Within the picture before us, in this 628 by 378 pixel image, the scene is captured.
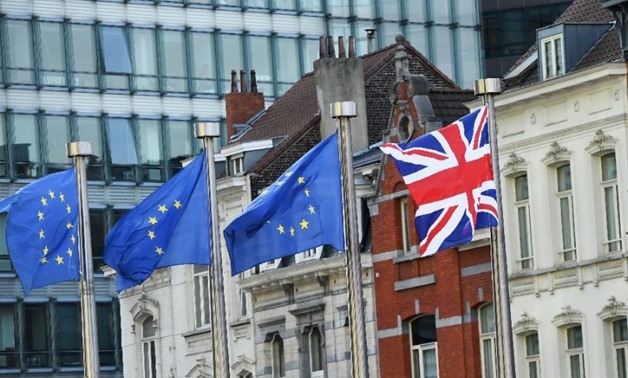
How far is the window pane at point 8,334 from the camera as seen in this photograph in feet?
309

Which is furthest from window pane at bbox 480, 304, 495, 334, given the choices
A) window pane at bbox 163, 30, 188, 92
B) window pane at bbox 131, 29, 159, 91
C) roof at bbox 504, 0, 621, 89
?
window pane at bbox 163, 30, 188, 92

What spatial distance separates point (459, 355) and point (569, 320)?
504 cm

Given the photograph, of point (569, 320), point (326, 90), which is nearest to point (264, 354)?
point (326, 90)

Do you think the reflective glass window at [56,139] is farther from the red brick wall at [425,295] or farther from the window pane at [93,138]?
the red brick wall at [425,295]

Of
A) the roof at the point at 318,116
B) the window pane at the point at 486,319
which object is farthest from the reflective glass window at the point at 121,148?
the window pane at the point at 486,319

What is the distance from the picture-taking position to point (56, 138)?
311 ft

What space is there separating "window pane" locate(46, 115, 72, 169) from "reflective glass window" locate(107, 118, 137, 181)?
200 cm

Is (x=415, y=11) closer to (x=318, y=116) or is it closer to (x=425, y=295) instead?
(x=318, y=116)

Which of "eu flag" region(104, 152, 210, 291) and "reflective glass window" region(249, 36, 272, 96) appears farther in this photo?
"reflective glass window" region(249, 36, 272, 96)

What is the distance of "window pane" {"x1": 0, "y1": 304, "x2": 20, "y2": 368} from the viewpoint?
94312 millimetres

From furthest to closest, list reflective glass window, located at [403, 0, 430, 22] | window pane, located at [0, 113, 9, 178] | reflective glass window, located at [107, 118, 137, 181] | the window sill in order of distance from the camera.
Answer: reflective glass window, located at [403, 0, 430, 22] → reflective glass window, located at [107, 118, 137, 181] → window pane, located at [0, 113, 9, 178] → the window sill

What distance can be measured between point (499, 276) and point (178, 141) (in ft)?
177

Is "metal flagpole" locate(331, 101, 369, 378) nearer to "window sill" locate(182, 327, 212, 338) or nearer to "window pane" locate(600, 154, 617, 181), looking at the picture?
"window pane" locate(600, 154, 617, 181)

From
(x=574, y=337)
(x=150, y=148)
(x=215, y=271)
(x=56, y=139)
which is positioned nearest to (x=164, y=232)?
(x=215, y=271)
